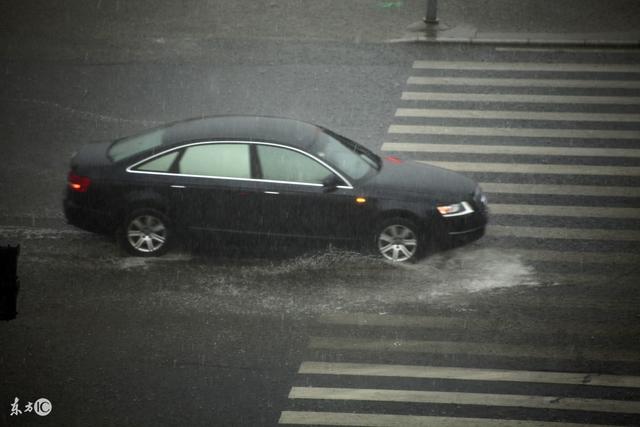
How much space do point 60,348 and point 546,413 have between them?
5.14m

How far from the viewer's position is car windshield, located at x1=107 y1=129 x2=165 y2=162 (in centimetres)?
A: 1348

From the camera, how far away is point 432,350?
36.1 feet

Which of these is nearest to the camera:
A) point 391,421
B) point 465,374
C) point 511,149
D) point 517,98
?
point 391,421

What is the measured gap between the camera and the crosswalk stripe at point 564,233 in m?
13.8

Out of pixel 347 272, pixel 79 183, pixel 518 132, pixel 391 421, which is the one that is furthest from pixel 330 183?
pixel 518 132

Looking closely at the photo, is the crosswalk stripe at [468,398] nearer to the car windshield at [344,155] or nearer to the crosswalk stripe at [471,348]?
the crosswalk stripe at [471,348]

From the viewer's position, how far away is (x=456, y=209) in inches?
519

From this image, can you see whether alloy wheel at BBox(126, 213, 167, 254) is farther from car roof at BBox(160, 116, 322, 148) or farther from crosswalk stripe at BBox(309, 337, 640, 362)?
crosswalk stripe at BBox(309, 337, 640, 362)

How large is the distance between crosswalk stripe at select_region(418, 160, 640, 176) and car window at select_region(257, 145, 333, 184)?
3.41 meters

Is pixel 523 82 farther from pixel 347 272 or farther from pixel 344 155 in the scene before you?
pixel 347 272

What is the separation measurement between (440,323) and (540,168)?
5.17 metres

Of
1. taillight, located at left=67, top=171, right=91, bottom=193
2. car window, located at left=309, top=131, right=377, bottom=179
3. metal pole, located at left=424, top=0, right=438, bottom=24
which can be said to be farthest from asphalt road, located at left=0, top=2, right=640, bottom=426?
car window, located at left=309, top=131, right=377, bottom=179

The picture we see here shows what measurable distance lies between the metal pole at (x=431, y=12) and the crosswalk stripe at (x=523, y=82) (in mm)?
2504

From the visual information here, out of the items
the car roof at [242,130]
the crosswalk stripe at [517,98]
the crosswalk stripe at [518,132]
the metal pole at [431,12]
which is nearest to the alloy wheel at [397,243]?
the car roof at [242,130]
